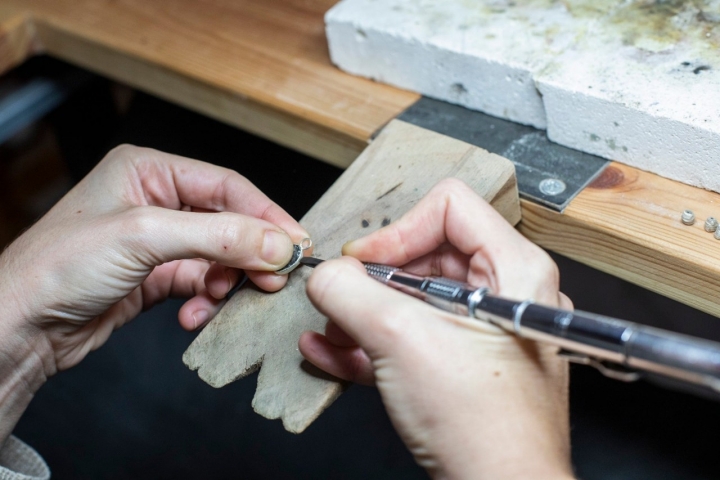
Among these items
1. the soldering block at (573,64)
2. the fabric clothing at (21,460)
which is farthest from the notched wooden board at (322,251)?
the fabric clothing at (21,460)

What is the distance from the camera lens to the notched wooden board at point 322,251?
68cm

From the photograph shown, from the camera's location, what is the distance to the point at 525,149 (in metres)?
0.87

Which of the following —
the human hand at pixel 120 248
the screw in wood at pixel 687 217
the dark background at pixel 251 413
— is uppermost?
the screw in wood at pixel 687 217

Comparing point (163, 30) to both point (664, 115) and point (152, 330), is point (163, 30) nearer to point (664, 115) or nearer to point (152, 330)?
point (152, 330)

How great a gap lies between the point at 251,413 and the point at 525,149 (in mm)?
663

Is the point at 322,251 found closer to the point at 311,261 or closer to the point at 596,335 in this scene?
the point at 311,261

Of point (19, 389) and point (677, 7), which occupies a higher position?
point (677, 7)

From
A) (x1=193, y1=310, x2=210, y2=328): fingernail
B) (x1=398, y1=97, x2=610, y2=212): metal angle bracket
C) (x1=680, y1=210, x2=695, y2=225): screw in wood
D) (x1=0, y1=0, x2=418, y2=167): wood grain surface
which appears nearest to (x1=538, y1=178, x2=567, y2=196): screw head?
(x1=398, y1=97, x2=610, y2=212): metal angle bracket

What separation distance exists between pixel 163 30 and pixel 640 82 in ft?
2.52

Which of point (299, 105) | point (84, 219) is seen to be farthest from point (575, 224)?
point (84, 219)

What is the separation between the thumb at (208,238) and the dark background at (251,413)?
0.38 meters

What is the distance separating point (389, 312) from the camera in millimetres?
574

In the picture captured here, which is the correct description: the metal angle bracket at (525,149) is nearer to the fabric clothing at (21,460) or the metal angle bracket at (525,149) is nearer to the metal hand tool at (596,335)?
the metal hand tool at (596,335)

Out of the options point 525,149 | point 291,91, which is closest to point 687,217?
point 525,149
